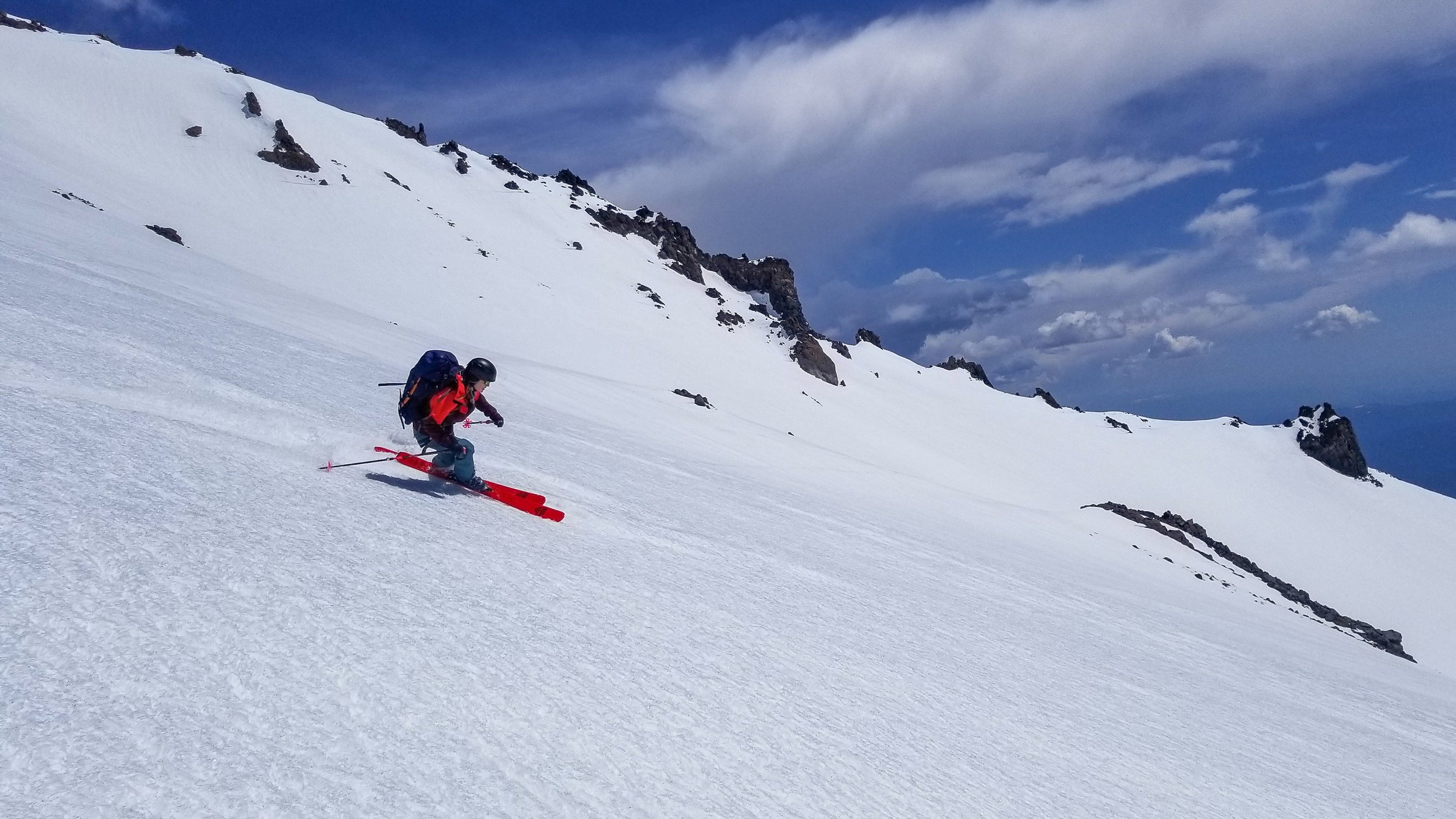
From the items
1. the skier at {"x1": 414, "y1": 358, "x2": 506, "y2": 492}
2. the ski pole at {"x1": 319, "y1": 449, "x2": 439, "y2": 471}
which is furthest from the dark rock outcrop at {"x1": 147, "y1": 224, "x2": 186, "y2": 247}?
the skier at {"x1": 414, "y1": 358, "x2": 506, "y2": 492}

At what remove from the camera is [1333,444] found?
6575 centimetres

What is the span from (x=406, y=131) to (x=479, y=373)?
7588 cm

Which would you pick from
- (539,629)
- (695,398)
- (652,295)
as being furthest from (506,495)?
(652,295)

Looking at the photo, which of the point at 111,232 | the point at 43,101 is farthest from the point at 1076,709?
the point at 43,101

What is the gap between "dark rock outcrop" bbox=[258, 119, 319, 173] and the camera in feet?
173

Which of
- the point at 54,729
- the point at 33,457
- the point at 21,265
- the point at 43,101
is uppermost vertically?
the point at 43,101

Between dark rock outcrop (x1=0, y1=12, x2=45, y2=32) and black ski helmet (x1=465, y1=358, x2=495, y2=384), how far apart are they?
77128 mm

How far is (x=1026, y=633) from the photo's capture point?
902cm

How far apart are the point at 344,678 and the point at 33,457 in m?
3.43

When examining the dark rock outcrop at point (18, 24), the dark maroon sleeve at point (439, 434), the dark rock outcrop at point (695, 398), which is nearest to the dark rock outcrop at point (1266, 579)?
the dark rock outcrop at point (695, 398)

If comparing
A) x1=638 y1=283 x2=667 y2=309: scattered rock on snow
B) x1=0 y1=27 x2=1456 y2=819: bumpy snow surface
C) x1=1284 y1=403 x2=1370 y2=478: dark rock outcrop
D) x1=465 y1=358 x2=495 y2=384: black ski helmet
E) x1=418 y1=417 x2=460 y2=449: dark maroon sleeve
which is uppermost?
x1=1284 y1=403 x2=1370 y2=478: dark rock outcrop

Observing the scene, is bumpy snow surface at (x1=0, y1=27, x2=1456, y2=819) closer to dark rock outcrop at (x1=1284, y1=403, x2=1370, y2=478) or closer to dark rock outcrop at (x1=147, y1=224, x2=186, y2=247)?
dark rock outcrop at (x1=147, y1=224, x2=186, y2=247)

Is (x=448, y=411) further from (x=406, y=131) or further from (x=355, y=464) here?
(x=406, y=131)

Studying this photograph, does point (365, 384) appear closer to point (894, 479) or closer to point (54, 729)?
point (54, 729)
